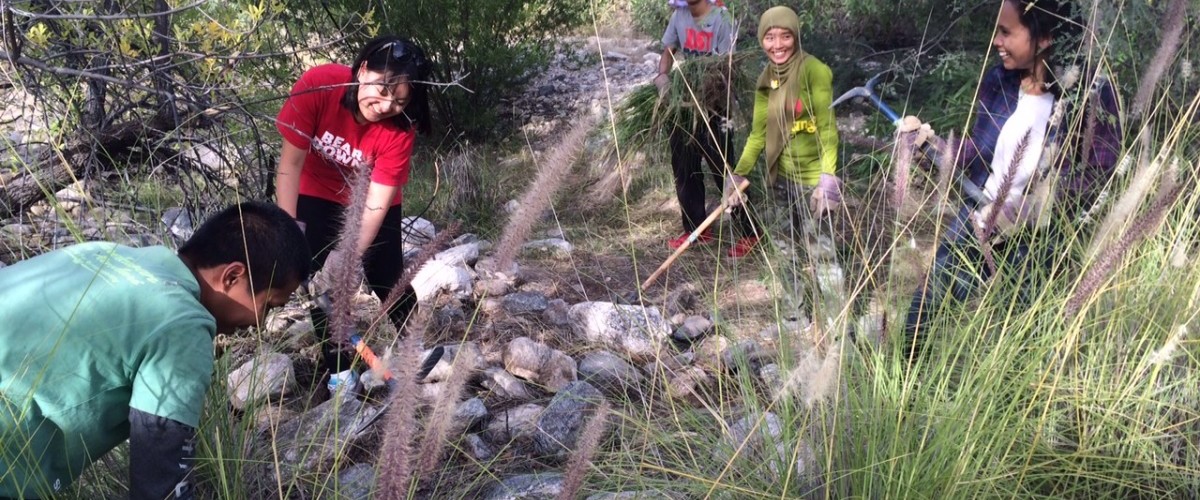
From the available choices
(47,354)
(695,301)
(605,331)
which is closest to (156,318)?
(47,354)

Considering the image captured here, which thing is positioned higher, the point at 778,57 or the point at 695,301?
the point at 778,57

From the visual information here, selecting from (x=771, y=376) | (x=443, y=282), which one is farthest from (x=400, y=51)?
(x=443, y=282)

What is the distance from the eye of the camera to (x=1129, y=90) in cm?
589

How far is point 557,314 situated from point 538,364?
0.81 m

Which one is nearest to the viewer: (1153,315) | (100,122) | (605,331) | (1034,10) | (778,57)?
(1153,315)

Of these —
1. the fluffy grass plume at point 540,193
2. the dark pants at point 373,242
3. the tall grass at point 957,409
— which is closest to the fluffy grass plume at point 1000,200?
the tall grass at point 957,409

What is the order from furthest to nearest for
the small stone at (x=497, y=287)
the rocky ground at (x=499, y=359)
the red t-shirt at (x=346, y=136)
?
the small stone at (x=497, y=287) < the red t-shirt at (x=346, y=136) < the rocky ground at (x=499, y=359)

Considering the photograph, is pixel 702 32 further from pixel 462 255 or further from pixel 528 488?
pixel 528 488

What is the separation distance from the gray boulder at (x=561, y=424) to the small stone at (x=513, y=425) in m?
0.04

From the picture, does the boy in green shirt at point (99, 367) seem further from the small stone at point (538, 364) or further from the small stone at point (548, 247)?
the small stone at point (548, 247)

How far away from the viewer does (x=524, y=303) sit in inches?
207

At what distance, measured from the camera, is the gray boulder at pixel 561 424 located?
353 cm

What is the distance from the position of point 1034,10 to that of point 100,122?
11.7 feet

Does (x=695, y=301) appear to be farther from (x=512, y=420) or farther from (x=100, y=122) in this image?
(x=100, y=122)
